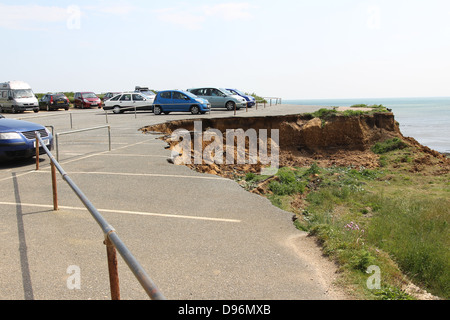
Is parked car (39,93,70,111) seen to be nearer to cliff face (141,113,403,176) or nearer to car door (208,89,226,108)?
car door (208,89,226,108)

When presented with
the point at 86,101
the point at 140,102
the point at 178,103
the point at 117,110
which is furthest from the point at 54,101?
the point at 178,103

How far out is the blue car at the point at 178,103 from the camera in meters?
25.8

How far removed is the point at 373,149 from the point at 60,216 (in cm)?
1962

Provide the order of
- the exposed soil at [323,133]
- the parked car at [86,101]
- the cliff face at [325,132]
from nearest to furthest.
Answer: the exposed soil at [323,133], the cliff face at [325,132], the parked car at [86,101]

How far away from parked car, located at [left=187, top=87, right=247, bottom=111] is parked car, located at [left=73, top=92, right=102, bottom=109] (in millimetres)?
15730

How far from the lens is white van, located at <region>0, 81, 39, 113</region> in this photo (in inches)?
1296

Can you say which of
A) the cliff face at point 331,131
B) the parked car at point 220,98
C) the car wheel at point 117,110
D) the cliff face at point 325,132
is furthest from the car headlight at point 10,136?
the car wheel at point 117,110

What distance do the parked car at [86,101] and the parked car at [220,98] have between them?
619 inches

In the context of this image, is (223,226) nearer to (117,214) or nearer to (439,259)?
(117,214)

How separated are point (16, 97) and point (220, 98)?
17.1 metres

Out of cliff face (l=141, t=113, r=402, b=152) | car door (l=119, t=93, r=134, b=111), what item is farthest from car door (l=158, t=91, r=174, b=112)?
cliff face (l=141, t=113, r=402, b=152)

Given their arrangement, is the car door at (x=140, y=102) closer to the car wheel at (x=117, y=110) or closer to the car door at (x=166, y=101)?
the car wheel at (x=117, y=110)

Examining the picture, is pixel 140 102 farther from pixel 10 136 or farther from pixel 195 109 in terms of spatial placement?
pixel 10 136
